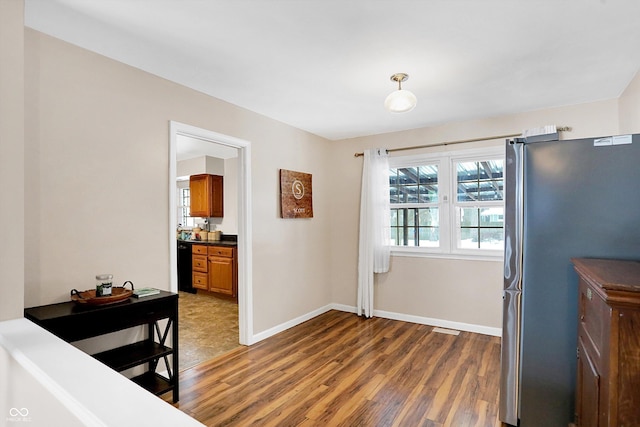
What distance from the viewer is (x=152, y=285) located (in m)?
2.60

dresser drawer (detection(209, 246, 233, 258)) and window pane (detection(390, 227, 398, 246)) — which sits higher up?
window pane (detection(390, 227, 398, 246))

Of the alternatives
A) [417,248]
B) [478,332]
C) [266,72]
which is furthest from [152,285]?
[478,332]

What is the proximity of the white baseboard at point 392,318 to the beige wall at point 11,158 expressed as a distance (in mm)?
2296

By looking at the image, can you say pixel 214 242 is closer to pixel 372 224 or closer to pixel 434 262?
pixel 372 224

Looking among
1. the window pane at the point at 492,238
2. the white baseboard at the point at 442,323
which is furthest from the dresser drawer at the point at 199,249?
the window pane at the point at 492,238

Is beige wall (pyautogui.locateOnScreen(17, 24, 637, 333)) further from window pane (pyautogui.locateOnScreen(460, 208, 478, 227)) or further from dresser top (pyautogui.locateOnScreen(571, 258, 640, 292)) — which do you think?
dresser top (pyautogui.locateOnScreen(571, 258, 640, 292))

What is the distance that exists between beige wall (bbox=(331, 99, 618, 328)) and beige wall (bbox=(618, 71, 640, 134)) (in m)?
0.17

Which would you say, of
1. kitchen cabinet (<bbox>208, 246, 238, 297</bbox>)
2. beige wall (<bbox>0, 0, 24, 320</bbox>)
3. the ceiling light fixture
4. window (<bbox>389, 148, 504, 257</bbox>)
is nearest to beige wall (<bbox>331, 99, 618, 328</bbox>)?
window (<bbox>389, 148, 504, 257</bbox>)

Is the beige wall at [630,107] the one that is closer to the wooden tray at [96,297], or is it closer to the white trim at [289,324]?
the white trim at [289,324]

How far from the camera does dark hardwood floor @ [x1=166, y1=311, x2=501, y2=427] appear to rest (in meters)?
2.22

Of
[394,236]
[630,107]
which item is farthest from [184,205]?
[630,107]

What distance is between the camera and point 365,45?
2.20m

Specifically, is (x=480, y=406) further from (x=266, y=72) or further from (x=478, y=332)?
(x=266, y=72)

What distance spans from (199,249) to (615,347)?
5.45 meters
